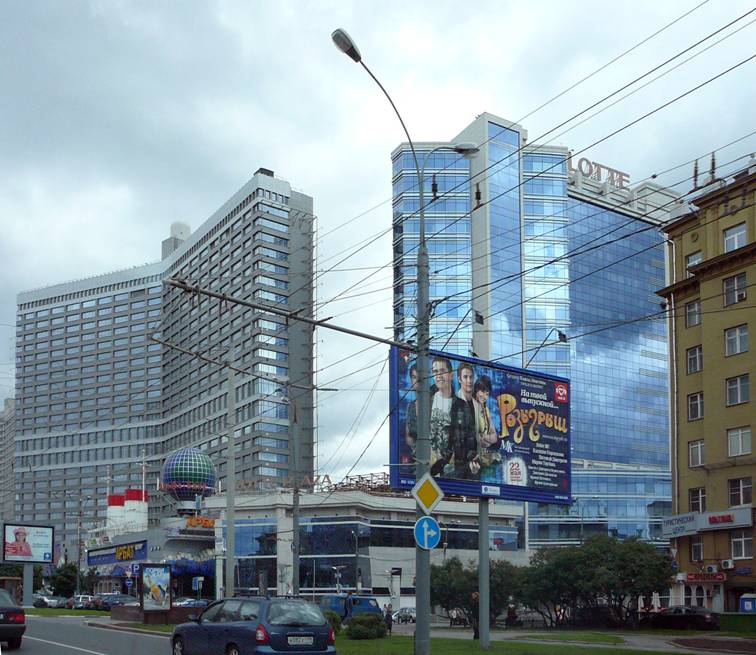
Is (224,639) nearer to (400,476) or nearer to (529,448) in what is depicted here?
(400,476)

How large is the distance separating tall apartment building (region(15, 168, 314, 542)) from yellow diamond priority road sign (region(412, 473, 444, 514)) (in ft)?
307

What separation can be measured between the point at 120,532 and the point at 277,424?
28999 mm

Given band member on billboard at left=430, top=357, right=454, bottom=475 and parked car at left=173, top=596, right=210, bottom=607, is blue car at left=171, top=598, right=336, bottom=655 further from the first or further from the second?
parked car at left=173, top=596, right=210, bottom=607

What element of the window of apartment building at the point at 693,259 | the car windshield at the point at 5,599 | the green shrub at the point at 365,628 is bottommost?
the green shrub at the point at 365,628

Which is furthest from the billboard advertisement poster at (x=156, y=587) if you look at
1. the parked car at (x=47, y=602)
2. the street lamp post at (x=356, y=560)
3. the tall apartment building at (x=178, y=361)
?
the tall apartment building at (x=178, y=361)

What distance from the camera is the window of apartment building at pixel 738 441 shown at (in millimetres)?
49188

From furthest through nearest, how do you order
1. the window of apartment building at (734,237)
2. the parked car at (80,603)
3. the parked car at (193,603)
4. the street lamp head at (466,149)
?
1. the parked car at (80,603)
2. the parked car at (193,603)
3. the window of apartment building at (734,237)
4. the street lamp head at (466,149)

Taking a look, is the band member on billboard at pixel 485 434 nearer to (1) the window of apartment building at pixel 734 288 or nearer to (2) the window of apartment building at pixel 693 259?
(1) the window of apartment building at pixel 734 288

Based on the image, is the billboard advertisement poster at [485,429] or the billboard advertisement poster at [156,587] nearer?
the billboard advertisement poster at [485,429]

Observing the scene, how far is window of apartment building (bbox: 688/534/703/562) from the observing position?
169 ft

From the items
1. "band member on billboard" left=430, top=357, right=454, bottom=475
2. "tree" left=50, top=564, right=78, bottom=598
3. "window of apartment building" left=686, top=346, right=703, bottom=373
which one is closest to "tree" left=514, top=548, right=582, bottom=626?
"window of apartment building" left=686, top=346, right=703, bottom=373

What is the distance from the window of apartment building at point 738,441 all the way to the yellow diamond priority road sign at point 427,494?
33919mm

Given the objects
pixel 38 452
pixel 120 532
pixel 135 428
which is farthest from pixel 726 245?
pixel 38 452

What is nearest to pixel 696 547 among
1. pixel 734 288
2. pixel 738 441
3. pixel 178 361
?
pixel 738 441
